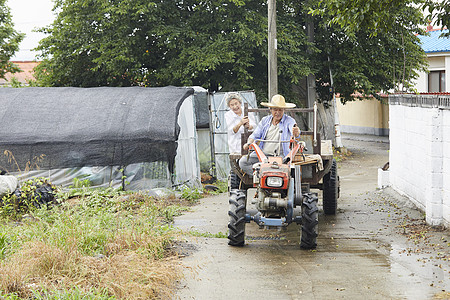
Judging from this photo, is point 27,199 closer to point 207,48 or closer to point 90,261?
point 90,261

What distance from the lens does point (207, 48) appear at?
72.0ft

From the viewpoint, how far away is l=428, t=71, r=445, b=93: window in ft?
111

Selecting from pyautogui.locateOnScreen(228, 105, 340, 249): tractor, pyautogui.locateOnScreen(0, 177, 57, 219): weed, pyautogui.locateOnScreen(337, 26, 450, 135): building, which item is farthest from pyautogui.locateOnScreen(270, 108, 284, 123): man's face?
pyautogui.locateOnScreen(337, 26, 450, 135): building

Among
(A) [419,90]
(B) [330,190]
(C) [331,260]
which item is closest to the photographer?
(C) [331,260]

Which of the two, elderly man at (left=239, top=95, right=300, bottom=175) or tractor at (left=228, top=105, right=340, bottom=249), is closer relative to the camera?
tractor at (left=228, top=105, right=340, bottom=249)

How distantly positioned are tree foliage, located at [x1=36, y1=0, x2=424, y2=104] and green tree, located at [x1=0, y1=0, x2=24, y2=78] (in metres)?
7.13

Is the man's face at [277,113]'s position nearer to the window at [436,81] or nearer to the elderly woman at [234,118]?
the elderly woman at [234,118]

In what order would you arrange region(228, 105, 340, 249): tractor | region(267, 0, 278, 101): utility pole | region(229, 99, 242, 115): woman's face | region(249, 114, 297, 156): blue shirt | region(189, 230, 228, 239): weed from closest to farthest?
region(228, 105, 340, 249): tractor
region(249, 114, 297, 156): blue shirt
region(189, 230, 228, 239): weed
region(229, 99, 242, 115): woman's face
region(267, 0, 278, 101): utility pole

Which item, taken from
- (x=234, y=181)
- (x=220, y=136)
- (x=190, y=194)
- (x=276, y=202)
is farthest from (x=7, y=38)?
(x=276, y=202)

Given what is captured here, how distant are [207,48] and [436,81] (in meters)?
17.7

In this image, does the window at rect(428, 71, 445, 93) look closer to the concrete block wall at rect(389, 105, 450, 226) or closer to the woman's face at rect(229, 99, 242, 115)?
the concrete block wall at rect(389, 105, 450, 226)

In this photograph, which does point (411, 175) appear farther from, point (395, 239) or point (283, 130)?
point (283, 130)

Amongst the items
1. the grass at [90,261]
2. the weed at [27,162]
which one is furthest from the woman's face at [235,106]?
the weed at [27,162]

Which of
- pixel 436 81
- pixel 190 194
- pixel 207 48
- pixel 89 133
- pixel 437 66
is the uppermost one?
pixel 207 48
